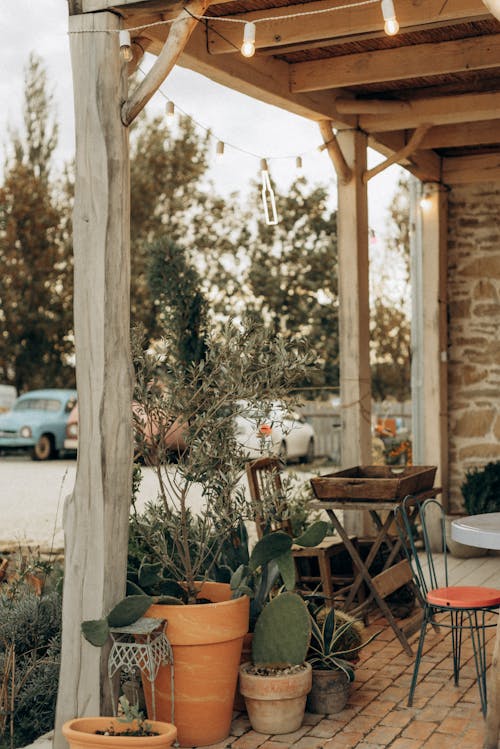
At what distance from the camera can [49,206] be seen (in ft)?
78.6

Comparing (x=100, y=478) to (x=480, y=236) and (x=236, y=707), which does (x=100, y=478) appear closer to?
(x=236, y=707)

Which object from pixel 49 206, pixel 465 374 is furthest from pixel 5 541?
pixel 49 206

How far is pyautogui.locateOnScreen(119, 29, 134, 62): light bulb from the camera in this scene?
153 inches

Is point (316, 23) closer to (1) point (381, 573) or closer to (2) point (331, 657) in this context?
(1) point (381, 573)

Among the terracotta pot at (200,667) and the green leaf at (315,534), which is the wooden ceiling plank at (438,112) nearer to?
the green leaf at (315,534)

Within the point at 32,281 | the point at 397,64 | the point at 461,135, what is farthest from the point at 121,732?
the point at 32,281

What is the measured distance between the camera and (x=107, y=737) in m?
3.42

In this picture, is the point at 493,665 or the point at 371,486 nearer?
the point at 493,665

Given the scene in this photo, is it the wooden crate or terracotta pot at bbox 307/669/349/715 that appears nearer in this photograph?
terracotta pot at bbox 307/669/349/715

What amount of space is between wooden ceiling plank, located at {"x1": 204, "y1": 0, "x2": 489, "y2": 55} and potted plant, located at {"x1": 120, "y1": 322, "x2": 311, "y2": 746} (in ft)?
6.16

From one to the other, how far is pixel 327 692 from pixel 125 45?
2725 mm

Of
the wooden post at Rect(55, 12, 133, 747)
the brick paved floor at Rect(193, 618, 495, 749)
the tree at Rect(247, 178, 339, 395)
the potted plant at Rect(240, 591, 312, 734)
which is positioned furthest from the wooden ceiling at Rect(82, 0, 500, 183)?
the tree at Rect(247, 178, 339, 395)

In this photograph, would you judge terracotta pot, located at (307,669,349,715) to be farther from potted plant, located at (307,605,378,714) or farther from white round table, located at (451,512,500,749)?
white round table, located at (451,512,500,749)

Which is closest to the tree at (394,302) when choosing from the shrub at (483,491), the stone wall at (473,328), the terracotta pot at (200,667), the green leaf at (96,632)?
the stone wall at (473,328)
